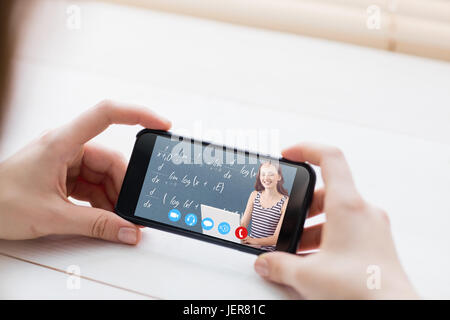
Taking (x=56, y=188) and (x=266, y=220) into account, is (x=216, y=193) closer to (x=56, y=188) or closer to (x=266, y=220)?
(x=266, y=220)

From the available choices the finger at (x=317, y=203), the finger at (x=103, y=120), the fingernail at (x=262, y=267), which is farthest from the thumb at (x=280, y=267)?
the finger at (x=103, y=120)

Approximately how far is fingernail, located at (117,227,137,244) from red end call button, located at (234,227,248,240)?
14cm

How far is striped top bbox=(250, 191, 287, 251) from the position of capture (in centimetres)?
57

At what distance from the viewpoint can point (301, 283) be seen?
0.50 metres

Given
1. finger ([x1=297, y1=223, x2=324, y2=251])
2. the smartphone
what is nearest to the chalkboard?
the smartphone

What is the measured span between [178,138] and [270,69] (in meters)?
0.34

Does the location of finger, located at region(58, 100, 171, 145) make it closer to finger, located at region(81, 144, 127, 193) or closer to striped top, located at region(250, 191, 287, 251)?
finger, located at region(81, 144, 127, 193)

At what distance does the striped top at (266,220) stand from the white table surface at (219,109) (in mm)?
50

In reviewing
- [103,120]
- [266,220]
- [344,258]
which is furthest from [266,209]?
[103,120]

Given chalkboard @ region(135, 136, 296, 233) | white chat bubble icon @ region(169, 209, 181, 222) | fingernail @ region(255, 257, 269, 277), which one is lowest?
fingernail @ region(255, 257, 269, 277)

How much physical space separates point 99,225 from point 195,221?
0.13 meters

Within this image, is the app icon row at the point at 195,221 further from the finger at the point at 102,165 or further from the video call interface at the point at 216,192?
the finger at the point at 102,165

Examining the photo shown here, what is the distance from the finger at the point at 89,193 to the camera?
0.69 meters
